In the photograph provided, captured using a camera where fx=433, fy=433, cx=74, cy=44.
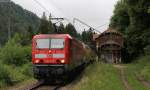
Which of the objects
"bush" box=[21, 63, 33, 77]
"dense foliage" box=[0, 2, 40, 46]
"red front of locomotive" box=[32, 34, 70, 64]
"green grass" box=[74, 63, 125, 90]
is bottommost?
"green grass" box=[74, 63, 125, 90]

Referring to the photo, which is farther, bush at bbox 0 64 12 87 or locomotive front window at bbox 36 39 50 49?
locomotive front window at bbox 36 39 50 49

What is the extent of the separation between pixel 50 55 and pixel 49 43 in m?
0.87

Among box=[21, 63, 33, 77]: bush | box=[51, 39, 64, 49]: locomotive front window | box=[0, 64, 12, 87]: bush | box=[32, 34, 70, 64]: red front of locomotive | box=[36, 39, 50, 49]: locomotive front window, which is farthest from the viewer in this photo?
box=[21, 63, 33, 77]: bush

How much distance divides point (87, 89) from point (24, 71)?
12080 mm

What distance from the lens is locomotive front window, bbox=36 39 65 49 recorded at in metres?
26.1

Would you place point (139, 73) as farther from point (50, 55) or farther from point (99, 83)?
point (99, 83)

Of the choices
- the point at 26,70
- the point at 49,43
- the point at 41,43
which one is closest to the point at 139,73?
the point at 26,70

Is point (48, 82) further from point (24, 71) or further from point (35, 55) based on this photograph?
point (24, 71)

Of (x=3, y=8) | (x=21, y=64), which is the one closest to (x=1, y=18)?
(x=3, y=8)

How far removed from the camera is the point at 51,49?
26.2 meters

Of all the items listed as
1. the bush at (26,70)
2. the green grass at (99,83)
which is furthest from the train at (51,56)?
the bush at (26,70)

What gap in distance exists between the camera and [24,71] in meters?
31.3

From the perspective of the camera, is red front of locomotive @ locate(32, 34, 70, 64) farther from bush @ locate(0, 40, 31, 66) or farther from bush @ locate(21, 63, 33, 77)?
bush @ locate(0, 40, 31, 66)

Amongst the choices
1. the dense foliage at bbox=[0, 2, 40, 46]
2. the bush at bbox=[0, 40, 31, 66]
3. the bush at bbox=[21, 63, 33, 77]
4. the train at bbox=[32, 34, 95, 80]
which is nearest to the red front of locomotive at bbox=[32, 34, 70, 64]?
the train at bbox=[32, 34, 95, 80]
